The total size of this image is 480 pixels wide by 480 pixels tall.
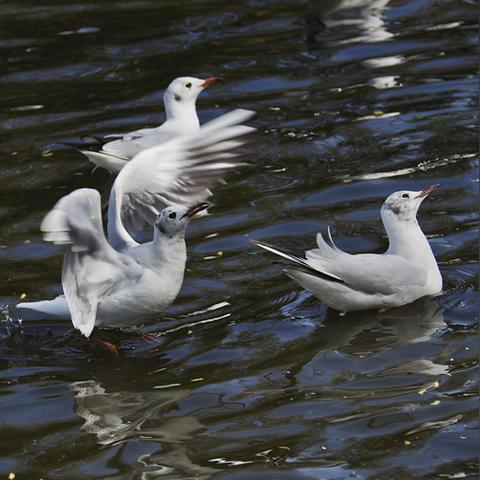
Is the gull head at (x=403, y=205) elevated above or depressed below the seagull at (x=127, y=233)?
below

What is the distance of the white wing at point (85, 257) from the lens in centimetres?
838

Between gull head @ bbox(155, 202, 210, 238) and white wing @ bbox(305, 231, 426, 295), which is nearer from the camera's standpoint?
gull head @ bbox(155, 202, 210, 238)

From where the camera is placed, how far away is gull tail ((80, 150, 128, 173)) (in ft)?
39.4

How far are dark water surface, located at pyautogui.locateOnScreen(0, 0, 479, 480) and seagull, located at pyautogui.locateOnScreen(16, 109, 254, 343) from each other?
0.35m

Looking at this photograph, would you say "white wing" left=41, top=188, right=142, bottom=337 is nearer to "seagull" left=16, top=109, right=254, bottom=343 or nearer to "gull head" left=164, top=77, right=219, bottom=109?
"seagull" left=16, top=109, right=254, bottom=343

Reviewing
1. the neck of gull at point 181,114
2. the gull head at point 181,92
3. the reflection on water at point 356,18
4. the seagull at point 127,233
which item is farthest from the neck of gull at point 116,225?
the reflection on water at point 356,18

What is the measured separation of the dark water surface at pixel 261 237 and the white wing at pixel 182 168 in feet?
2.45

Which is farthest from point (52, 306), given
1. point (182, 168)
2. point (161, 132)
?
point (161, 132)

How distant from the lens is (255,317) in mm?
9422

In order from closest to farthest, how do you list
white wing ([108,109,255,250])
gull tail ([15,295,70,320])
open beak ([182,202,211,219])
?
open beak ([182,202,211,219]) < gull tail ([15,295,70,320]) < white wing ([108,109,255,250])

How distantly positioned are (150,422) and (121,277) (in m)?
1.39

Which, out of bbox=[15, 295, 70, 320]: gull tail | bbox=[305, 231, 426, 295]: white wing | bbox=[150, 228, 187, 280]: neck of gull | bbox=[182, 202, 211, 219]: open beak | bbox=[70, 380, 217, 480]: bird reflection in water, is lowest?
bbox=[70, 380, 217, 480]: bird reflection in water

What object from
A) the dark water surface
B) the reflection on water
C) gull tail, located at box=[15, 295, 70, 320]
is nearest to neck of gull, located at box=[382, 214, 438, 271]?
the dark water surface

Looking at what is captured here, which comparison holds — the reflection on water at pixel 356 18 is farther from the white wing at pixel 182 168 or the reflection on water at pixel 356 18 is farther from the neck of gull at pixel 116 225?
the neck of gull at pixel 116 225
